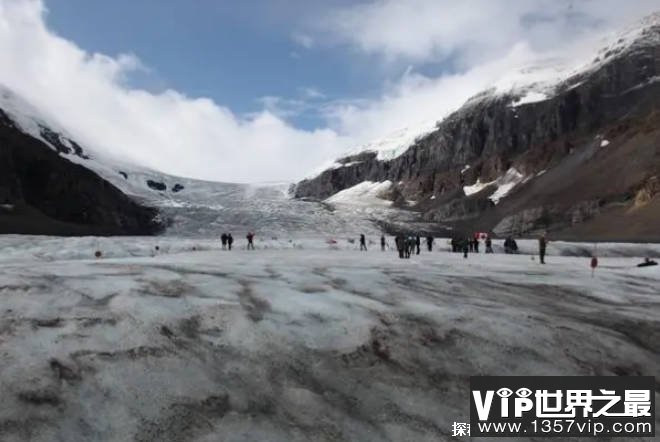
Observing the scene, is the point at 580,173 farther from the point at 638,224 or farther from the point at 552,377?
the point at 552,377

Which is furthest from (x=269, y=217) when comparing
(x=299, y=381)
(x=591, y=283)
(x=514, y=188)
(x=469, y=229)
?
(x=299, y=381)

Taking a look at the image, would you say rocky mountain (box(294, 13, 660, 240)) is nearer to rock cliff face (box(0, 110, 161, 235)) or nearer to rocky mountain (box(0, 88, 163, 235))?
rocky mountain (box(0, 88, 163, 235))

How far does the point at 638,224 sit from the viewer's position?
80.8 metres

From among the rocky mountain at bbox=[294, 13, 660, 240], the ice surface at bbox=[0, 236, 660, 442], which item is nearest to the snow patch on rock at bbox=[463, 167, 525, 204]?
the rocky mountain at bbox=[294, 13, 660, 240]

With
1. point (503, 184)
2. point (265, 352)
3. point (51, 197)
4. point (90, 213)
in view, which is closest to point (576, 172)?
point (503, 184)

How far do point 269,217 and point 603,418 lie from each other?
128 metres

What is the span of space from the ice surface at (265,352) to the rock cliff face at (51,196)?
3426 inches

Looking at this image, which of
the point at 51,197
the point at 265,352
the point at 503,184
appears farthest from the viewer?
the point at 503,184

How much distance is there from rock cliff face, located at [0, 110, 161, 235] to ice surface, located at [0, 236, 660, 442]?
87013 millimetres

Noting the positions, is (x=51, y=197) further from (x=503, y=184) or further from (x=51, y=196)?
(x=503, y=184)

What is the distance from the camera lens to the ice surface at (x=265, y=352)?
8.07 m

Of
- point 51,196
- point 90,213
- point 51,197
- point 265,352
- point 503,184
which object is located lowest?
point 265,352

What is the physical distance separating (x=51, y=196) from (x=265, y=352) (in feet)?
362

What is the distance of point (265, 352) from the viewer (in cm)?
995
